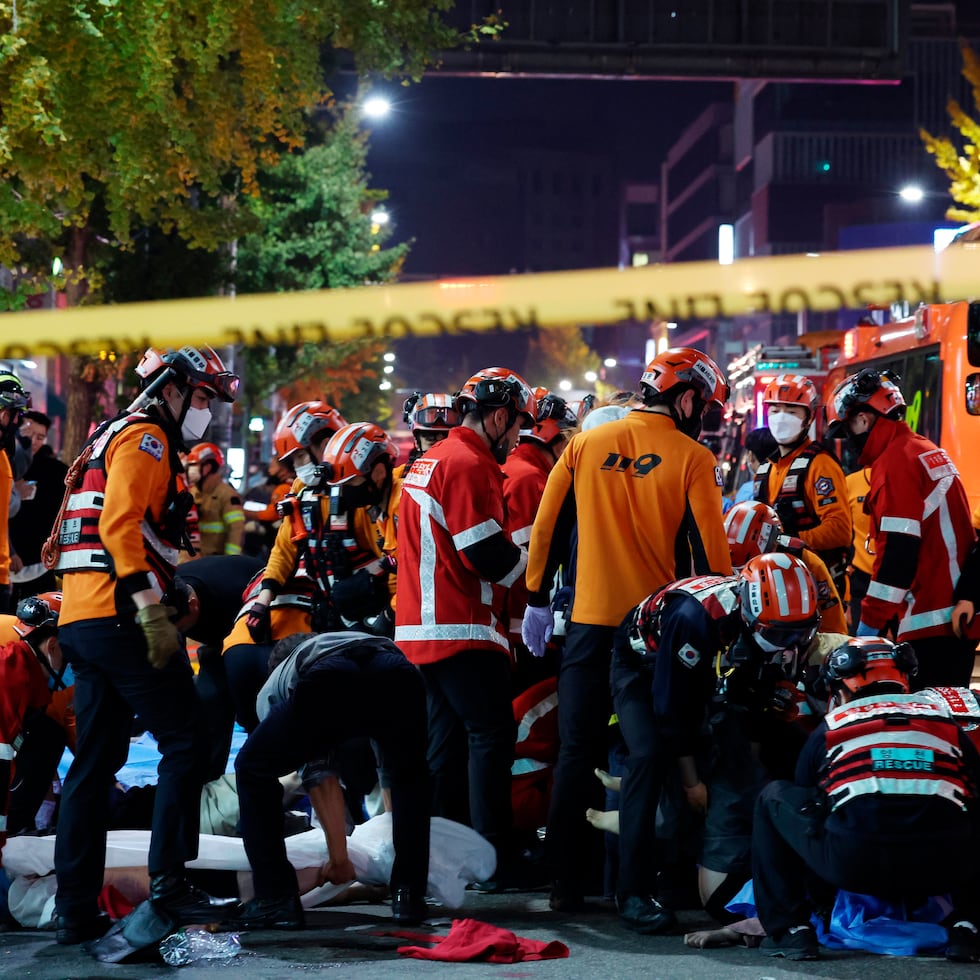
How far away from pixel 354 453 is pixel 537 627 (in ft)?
5.27

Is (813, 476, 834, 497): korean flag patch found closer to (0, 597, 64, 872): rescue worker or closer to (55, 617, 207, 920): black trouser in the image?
(55, 617, 207, 920): black trouser

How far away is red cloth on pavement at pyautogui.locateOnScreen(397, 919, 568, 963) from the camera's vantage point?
5652mm

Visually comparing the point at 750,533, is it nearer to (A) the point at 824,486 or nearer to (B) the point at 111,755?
(A) the point at 824,486

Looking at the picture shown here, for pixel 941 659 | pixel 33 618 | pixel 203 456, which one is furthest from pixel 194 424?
pixel 203 456

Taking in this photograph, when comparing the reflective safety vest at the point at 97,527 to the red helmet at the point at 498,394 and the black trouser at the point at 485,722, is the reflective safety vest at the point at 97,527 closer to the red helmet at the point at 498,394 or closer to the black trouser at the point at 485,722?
the black trouser at the point at 485,722

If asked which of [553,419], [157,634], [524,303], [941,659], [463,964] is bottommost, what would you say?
[463,964]

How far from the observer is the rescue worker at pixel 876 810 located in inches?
209

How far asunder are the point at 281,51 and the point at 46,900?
11.6m

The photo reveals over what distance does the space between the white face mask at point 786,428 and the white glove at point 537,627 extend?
310 cm

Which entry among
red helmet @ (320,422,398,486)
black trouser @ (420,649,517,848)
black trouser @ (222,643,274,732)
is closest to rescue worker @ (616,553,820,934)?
black trouser @ (420,649,517,848)

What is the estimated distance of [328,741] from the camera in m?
6.04

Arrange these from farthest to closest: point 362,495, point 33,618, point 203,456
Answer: point 203,456 → point 362,495 → point 33,618

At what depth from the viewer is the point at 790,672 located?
6.00m

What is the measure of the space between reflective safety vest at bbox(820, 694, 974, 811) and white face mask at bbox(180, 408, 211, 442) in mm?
2747
